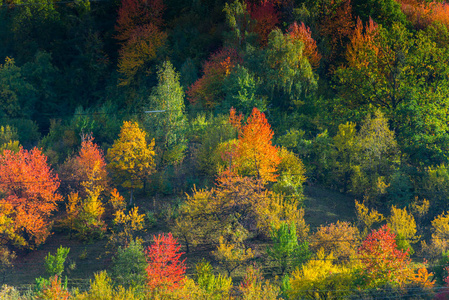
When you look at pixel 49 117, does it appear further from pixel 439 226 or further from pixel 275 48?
pixel 439 226

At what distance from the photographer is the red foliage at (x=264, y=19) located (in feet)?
208

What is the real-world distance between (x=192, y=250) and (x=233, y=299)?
976 centimetres

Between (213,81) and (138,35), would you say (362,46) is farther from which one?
(138,35)

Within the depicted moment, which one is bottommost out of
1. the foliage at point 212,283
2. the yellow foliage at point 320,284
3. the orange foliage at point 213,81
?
the foliage at point 212,283

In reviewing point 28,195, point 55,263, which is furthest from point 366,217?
point 28,195

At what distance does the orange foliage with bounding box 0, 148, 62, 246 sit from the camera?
50.5 m

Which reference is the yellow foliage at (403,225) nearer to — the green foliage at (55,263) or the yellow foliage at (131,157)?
the yellow foliage at (131,157)

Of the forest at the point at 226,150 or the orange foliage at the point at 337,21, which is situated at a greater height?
the orange foliage at the point at 337,21

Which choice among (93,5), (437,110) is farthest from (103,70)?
(437,110)

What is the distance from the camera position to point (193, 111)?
59.5 meters

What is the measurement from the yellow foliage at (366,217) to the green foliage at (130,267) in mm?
15226

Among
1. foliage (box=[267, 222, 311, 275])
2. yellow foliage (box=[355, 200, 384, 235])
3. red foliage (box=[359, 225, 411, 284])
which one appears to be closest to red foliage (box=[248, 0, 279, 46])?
yellow foliage (box=[355, 200, 384, 235])

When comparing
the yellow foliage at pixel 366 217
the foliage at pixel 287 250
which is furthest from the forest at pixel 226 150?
the yellow foliage at pixel 366 217

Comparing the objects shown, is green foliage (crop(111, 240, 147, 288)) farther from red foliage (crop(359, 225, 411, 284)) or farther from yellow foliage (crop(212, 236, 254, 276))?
red foliage (crop(359, 225, 411, 284))
